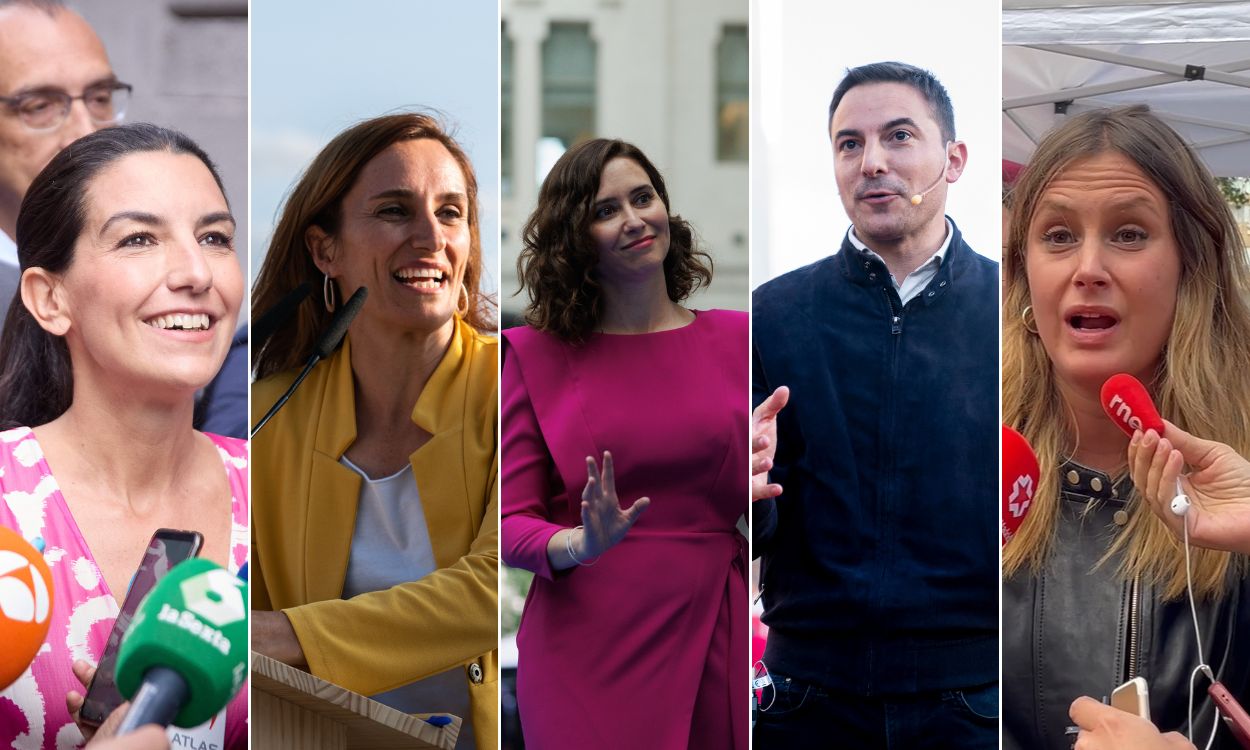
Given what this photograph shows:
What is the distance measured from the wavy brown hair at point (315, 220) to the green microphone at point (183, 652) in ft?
2.34

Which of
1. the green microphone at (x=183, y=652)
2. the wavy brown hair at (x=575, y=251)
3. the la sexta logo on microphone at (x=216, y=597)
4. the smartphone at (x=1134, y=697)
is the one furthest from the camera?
the wavy brown hair at (x=575, y=251)

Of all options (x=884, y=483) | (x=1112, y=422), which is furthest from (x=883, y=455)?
(x=1112, y=422)

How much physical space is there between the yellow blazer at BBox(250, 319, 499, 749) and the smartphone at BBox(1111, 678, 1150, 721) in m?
1.90

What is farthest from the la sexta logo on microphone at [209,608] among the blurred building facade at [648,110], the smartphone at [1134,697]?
the smartphone at [1134,697]

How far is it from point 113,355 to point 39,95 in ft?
2.75

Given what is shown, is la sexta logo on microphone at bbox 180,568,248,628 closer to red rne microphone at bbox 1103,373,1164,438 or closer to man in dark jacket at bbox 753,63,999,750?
man in dark jacket at bbox 753,63,999,750

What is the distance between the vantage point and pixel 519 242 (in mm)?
4863

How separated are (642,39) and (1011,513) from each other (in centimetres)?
188

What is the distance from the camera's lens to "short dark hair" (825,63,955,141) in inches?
191

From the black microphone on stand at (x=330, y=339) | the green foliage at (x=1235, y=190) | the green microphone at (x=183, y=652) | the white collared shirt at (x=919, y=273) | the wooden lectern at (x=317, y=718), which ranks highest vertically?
the green foliage at (x=1235, y=190)

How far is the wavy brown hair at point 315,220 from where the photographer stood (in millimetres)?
4836

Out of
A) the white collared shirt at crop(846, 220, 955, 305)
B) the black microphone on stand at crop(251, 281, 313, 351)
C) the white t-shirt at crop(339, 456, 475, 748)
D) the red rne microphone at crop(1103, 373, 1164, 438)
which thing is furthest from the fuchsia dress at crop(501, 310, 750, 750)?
the red rne microphone at crop(1103, 373, 1164, 438)

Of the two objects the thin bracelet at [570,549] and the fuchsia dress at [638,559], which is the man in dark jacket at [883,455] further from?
the thin bracelet at [570,549]

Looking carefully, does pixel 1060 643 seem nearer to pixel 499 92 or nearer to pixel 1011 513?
pixel 1011 513
